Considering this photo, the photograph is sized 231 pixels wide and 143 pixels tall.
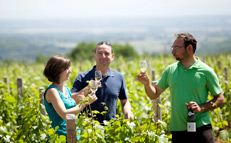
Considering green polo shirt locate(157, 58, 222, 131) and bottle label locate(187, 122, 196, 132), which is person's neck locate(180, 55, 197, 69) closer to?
green polo shirt locate(157, 58, 222, 131)

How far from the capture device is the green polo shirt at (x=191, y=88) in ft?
8.25

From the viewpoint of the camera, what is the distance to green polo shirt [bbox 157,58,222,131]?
2514 mm

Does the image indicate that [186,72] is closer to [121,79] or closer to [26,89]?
[121,79]

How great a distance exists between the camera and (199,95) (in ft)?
8.29

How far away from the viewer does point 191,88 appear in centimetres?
251

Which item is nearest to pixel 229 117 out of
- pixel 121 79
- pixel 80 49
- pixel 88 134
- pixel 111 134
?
pixel 121 79

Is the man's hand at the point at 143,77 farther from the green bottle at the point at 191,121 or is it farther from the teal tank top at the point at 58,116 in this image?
the teal tank top at the point at 58,116

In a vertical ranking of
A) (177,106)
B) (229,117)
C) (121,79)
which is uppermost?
(121,79)

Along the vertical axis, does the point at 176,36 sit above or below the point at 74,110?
above

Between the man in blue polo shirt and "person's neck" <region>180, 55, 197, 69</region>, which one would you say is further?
the man in blue polo shirt

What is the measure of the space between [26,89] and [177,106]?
439 centimetres

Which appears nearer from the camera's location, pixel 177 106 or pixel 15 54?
pixel 177 106

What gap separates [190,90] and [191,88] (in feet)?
0.06

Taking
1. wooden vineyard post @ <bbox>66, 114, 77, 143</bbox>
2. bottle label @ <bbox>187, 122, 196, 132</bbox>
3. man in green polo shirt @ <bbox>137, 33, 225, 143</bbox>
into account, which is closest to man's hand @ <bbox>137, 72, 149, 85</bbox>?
man in green polo shirt @ <bbox>137, 33, 225, 143</bbox>
